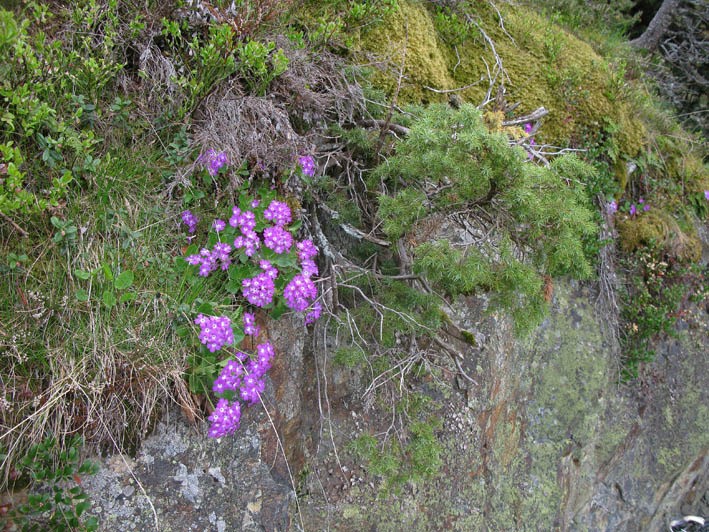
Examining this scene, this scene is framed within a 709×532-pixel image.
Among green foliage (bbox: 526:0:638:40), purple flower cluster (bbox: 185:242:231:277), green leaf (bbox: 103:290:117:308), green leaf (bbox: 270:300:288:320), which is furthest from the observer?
green foliage (bbox: 526:0:638:40)

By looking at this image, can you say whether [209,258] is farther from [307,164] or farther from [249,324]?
[307,164]

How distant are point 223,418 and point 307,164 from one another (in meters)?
1.28

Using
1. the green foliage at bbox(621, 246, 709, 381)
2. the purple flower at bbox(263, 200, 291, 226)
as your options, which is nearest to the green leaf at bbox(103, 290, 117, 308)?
the purple flower at bbox(263, 200, 291, 226)

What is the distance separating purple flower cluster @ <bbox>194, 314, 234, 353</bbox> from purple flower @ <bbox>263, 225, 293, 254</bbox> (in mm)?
405

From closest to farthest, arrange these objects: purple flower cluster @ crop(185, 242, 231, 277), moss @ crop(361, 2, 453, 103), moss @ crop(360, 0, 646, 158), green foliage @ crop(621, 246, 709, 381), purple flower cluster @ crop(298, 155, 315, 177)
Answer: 1. purple flower cluster @ crop(185, 242, 231, 277)
2. purple flower cluster @ crop(298, 155, 315, 177)
3. moss @ crop(361, 2, 453, 103)
4. moss @ crop(360, 0, 646, 158)
5. green foliage @ crop(621, 246, 709, 381)

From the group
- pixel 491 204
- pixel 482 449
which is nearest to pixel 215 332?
pixel 491 204

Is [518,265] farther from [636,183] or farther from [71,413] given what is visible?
[636,183]

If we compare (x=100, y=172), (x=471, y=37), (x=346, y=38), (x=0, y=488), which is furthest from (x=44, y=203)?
(x=471, y=37)

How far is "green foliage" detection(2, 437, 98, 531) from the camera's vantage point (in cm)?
202

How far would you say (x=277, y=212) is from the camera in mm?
2621

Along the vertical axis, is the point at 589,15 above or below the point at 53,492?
above

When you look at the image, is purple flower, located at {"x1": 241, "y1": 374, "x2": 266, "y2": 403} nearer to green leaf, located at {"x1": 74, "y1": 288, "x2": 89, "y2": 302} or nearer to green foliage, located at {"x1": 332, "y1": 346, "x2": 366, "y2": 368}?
green foliage, located at {"x1": 332, "y1": 346, "x2": 366, "y2": 368}

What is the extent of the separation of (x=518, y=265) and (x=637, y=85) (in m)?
3.51

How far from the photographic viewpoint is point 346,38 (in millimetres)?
3252
